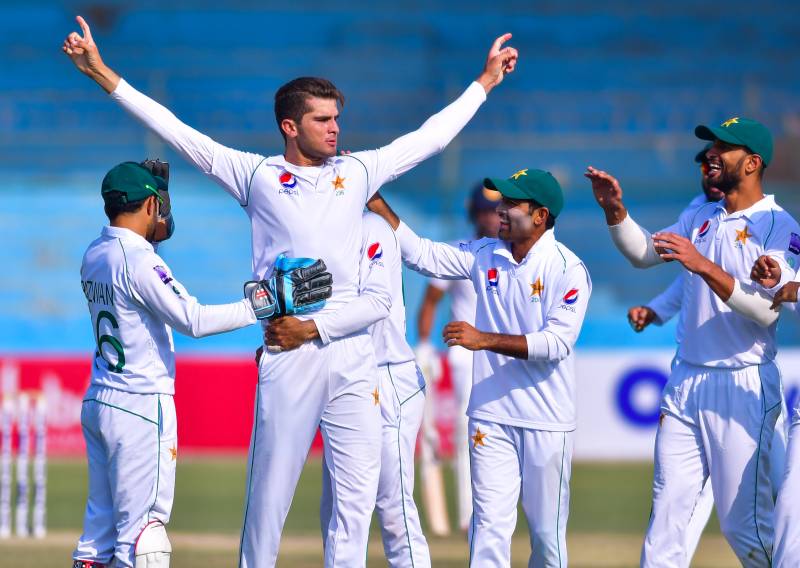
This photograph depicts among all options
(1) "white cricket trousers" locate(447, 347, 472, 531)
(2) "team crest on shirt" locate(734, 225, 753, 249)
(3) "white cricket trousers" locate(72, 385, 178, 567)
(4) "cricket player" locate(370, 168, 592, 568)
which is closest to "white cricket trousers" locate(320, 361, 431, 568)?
(4) "cricket player" locate(370, 168, 592, 568)

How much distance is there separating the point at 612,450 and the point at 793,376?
1923mm

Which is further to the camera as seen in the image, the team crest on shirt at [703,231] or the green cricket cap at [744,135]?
the team crest on shirt at [703,231]

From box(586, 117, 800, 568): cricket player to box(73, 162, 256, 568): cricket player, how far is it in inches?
74.7

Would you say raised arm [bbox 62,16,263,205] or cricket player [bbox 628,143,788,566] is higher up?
raised arm [bbox 62,16,263,205]

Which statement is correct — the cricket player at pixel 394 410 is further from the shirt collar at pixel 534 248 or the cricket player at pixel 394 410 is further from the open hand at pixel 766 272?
the open hand at pixel 766 272

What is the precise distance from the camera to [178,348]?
55.3 feet

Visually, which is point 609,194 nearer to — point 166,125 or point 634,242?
point 634,242

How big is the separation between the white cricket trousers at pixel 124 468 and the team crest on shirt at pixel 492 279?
1.48 meters

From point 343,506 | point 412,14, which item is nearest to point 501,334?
point 343,506

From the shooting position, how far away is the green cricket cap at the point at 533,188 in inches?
227

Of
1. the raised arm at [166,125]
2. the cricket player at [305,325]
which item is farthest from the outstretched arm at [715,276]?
the raised arm at [166,125]

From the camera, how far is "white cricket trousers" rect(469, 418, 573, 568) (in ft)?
18.2

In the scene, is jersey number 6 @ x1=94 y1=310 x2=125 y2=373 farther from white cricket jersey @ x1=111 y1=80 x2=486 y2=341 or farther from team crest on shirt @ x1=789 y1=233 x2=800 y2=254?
team crest on shirt @ x1=789 y1=233 x2=800 y2=254

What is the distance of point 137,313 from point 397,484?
4.67 feet
